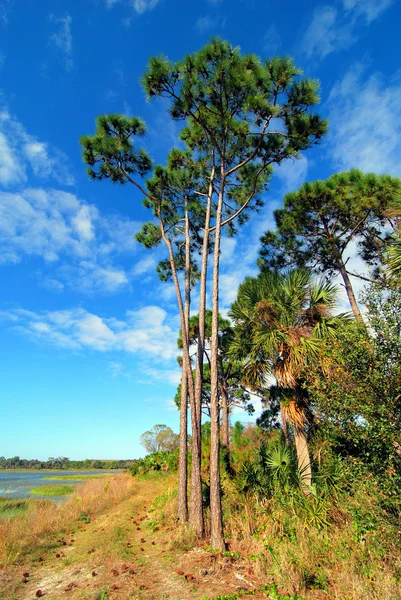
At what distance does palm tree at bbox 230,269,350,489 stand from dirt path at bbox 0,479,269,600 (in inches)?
143

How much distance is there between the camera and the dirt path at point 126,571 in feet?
15.3

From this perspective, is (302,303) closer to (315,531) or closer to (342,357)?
(342,357)

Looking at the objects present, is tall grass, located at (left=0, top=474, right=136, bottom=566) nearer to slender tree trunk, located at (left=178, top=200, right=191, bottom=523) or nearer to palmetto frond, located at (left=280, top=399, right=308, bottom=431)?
slender tree trunk, located at (left=178, top=200, right=191, bottom=523)

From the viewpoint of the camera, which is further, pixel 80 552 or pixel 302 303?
pixel 302 303

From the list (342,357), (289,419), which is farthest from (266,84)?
(289,419)

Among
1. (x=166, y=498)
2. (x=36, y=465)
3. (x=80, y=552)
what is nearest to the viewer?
(x=80, y=552)

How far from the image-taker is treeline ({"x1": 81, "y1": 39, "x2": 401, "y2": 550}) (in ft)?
16.2

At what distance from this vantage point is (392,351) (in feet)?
15.7

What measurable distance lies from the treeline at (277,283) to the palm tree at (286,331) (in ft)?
0.14

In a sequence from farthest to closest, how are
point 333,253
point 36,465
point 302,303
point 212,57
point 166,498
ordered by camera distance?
point 36,465 → point 333,253 → point 166,498 → point 302,303 → point 212,57

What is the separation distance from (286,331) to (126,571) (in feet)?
22.0

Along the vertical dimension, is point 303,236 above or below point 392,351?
above

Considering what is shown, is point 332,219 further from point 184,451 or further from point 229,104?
point 184,451

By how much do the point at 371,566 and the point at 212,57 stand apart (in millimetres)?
11123
